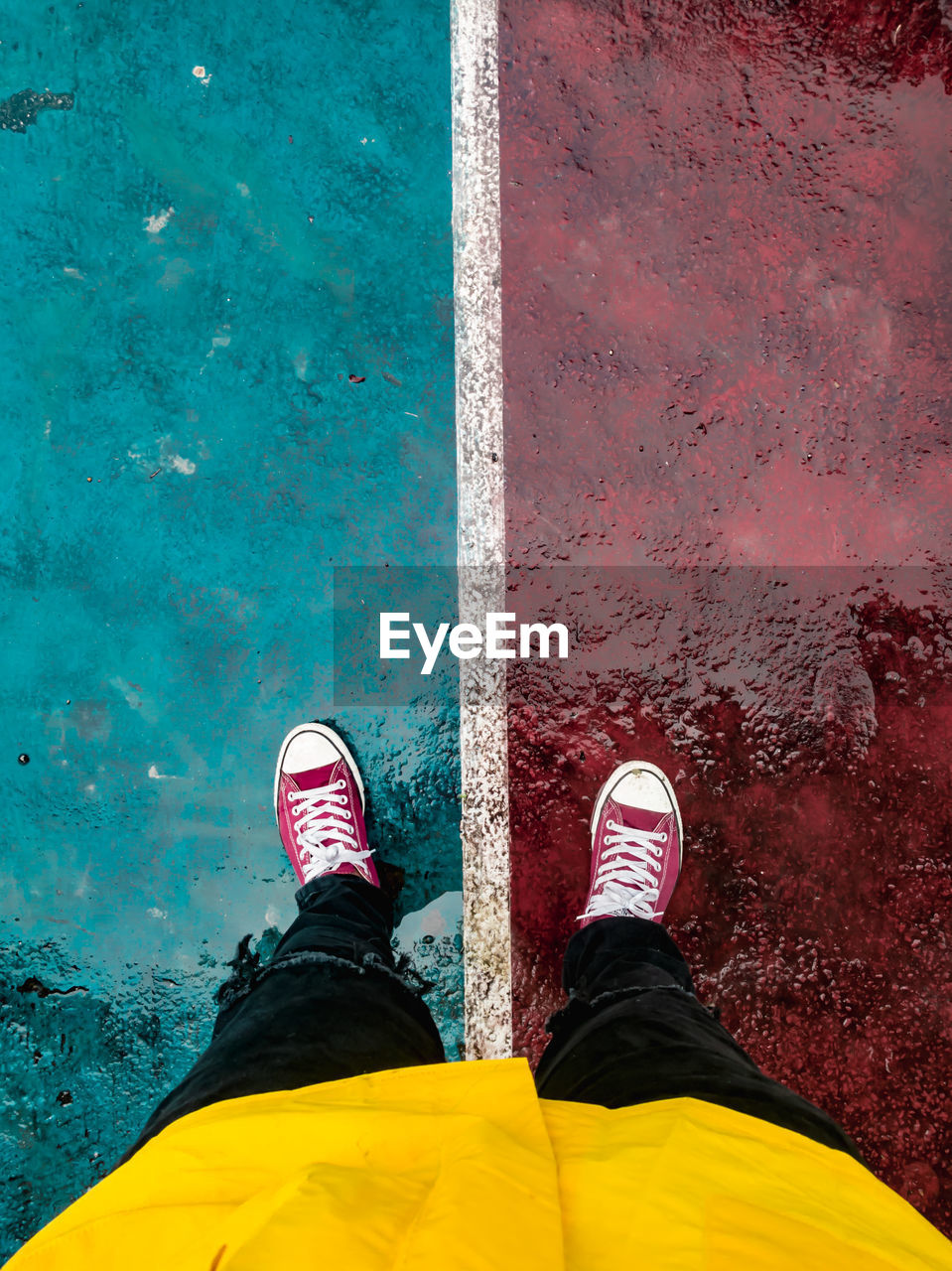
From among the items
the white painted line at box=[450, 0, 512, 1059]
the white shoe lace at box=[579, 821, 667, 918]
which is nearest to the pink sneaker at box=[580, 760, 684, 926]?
the white shoe lace at box=[579, 821, 667, 918]

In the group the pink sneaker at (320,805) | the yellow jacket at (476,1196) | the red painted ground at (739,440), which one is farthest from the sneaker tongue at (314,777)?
the yellow jacket at (476,1196)

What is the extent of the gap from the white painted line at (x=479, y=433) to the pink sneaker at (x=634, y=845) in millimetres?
276

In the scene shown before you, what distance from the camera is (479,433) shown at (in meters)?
2.06

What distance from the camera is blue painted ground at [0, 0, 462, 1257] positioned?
6.69 ft

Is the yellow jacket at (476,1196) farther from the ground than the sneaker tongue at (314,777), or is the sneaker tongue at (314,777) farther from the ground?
the sneaker tongue at (314,777)

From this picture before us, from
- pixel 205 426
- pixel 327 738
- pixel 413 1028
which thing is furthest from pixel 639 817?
pixel 205 426

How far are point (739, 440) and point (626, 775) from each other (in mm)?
1055

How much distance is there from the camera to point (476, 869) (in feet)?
6.66

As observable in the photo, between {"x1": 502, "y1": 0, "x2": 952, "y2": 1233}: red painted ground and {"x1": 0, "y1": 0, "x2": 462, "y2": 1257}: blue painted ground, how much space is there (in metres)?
0.33
